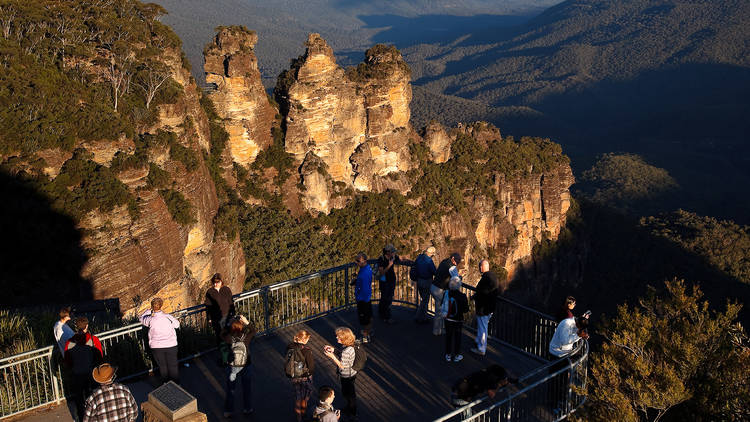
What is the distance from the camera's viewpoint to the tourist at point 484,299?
524 inches

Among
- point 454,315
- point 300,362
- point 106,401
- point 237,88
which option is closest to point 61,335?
point 106,401

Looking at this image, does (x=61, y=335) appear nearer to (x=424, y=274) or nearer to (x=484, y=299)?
(x=424, y=274)

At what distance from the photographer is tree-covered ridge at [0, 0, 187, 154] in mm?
24312

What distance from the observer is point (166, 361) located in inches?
471

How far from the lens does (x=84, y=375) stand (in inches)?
419

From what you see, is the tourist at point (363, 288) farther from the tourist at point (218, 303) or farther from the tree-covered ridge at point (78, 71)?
the tree-covered ridge at point (78, 71)

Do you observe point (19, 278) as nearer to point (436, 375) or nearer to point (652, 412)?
point (436, 375)

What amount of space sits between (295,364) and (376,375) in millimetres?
3127

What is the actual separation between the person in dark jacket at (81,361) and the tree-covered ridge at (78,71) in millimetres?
15479

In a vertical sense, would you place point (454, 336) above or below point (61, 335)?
below

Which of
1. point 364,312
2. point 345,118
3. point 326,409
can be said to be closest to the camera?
point 326,409

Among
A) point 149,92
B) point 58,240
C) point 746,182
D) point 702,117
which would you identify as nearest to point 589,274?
point 149,92

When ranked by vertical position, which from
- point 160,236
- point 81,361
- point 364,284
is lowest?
point 160,236

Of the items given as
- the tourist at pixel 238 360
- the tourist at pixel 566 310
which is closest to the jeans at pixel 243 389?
the tourist at pixel 238 360
